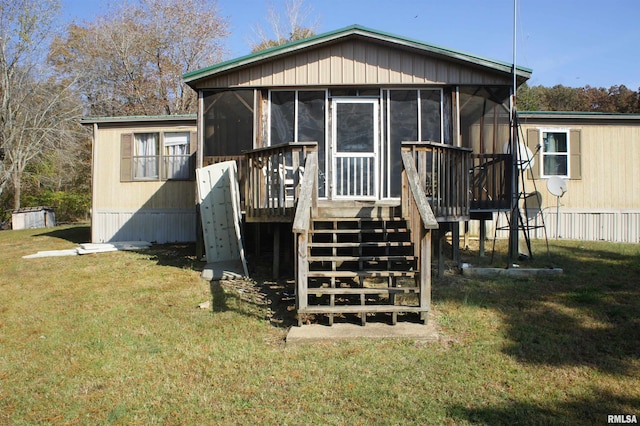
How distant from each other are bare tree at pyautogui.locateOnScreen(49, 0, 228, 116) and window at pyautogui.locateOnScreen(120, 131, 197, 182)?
1446 cm

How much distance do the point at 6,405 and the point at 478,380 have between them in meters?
3.68

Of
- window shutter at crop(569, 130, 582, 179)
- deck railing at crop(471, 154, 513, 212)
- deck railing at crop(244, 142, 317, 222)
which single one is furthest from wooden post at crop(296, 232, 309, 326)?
window shutter at crop(569, 130, 582, 179)

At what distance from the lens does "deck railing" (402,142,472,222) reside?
265 inches

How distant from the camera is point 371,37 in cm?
874

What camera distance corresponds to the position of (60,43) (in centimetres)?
2634

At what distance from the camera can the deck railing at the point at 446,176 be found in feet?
22.1

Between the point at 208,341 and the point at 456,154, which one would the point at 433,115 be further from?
the point at 208,341

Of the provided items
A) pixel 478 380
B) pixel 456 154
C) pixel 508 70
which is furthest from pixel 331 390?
pixel 508 70

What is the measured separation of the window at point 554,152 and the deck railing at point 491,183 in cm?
395

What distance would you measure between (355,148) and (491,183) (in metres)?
2.68

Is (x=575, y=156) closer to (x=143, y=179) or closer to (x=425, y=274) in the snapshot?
(x=425, y=274)

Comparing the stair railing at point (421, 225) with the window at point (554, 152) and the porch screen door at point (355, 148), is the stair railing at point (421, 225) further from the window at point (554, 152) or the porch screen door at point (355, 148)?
the window at point (554, 152)

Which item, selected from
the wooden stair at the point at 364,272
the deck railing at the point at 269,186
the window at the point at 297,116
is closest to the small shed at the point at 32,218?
the window at the point at 297,116

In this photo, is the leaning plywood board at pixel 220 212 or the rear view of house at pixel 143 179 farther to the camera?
the rear view of house at pixel 143 179
